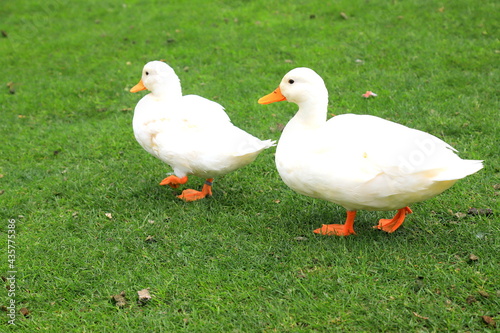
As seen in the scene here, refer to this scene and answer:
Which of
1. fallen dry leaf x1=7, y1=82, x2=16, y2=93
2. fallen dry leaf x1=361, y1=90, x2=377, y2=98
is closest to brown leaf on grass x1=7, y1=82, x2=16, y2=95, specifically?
fallen dry leaf x1=7, y1=82, x2=16, y2=93

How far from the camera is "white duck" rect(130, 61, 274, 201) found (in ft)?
13.6

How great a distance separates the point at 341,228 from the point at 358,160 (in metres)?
0.70

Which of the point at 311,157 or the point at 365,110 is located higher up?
the point at 311,157

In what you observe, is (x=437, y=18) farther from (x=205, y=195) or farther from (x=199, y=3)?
(x=205, y=195)

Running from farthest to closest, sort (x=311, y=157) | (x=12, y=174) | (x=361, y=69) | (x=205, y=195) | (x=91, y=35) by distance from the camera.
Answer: (x=91, y=35)
(x=361, y=69)
(x=12, y=174)
(x=205, y=195)
(x=311, y=157)

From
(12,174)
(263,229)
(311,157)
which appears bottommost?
(12,174)

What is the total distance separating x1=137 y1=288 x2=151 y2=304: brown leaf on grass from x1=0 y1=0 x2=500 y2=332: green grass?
46 millimetres

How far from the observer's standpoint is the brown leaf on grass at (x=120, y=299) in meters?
3.33

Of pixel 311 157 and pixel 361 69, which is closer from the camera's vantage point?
pixel 311 157

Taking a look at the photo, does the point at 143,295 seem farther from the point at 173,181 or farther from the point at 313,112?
the point at 313,112

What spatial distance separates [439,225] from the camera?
12.6ft

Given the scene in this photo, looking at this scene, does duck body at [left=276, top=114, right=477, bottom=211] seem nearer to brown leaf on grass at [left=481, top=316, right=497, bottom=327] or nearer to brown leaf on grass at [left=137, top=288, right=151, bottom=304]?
brown leaf on grass at [left=481, top=316, right=497, bottom=327]

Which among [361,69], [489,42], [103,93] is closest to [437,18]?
[489,42]

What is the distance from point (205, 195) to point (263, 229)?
0.84 m
